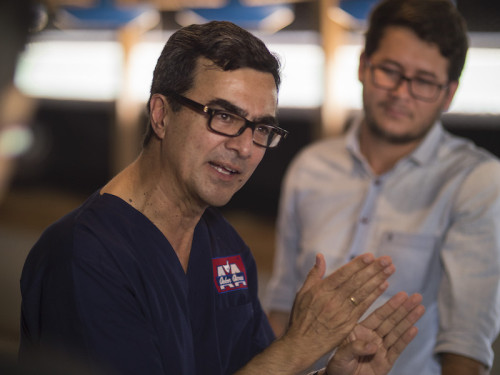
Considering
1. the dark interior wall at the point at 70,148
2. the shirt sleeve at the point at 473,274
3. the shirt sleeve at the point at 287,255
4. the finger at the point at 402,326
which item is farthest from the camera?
the dark interior wall at the point at 70,148

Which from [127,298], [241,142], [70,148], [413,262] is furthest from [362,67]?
[70,148]

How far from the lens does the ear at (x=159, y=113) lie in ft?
3.87

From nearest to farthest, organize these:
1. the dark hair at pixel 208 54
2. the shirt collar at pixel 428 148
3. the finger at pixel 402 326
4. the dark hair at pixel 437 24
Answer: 1. the dark hair at pixel 208 54
2. the finger at pixel 402 326
3. the dark hair at pixel 437 24
4. the shirt collar at pixel 428 148

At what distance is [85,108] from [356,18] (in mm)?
3088

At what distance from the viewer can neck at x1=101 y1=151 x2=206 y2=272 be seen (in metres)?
1.15

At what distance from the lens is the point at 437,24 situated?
1635 mm

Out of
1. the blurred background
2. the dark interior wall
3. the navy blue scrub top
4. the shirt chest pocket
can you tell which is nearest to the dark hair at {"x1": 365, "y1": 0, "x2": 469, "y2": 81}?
the shirt chest pocket

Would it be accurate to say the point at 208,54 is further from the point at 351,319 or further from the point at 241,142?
the point at 351,319

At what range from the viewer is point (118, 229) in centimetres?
109

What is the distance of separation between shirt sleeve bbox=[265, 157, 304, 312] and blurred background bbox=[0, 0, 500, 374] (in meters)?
2.14

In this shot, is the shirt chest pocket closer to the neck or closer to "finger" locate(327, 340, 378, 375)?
"finger" locate(327, 340, 378, 375)

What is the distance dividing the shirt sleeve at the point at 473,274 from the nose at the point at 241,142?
722 mm

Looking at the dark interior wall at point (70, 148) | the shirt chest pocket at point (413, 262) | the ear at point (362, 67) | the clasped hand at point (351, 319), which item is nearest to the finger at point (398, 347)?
the clasped hand at point (351, 319)

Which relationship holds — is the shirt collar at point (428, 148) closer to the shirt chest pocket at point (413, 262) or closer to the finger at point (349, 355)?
the shirt chest pocket at point (413, 262)
